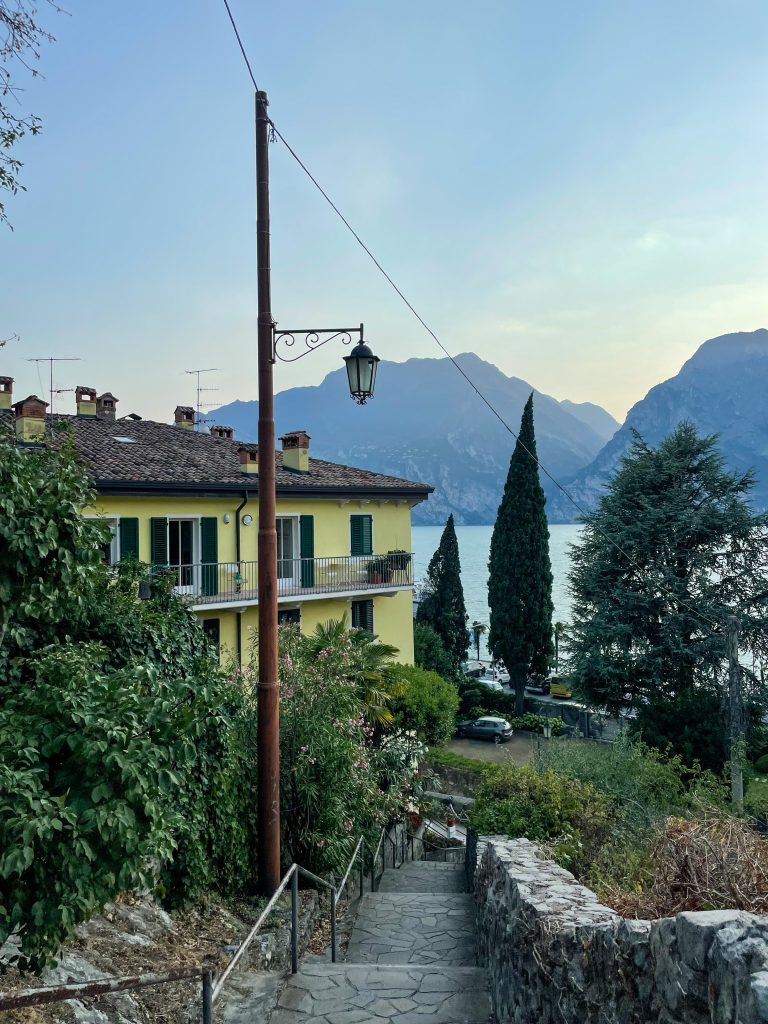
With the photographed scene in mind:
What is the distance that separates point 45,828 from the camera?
3.82m

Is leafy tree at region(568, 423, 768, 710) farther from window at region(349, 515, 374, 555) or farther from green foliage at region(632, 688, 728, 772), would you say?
window at region(349, 515, 374, 555)

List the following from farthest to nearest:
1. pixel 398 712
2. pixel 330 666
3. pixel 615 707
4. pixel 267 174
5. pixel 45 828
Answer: pixel 615 707 < pixel 398 712 < pixel 330 666 < pixel 267 174 < pixel 45 828

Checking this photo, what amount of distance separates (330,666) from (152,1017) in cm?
625

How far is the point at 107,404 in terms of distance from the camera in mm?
27406

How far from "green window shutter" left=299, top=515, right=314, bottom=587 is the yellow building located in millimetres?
33

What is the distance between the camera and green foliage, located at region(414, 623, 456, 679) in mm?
39969

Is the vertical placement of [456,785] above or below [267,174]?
below

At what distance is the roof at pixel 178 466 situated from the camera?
62.4ft

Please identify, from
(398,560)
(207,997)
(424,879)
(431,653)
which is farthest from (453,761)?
(207,997)

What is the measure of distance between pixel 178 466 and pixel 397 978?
1626cm

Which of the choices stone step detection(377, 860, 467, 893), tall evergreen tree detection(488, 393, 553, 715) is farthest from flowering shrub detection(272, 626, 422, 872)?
tall evergreen tree detection(488, 393, 553, 715)

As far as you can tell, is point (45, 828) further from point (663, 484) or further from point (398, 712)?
point (663, 484)

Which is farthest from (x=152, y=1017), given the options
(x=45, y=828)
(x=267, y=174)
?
(x=267, y=174)

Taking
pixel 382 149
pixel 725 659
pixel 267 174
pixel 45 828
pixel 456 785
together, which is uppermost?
pixel 382 149
